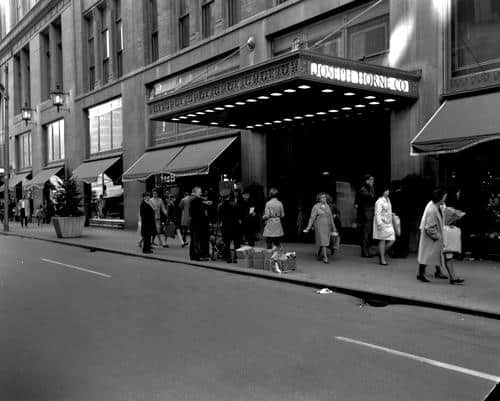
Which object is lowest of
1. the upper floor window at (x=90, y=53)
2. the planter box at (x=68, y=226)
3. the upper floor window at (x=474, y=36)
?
the planter box at (x=68, y=226)

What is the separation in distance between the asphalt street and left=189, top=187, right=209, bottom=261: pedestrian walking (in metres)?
3.88

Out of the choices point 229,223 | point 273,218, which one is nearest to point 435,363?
point 229,223

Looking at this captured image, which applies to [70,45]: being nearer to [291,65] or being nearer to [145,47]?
[145,47]

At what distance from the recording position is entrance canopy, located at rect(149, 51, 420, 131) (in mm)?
12066

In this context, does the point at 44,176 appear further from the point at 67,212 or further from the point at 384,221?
the point at 384,221

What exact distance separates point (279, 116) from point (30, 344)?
11709 millimetres

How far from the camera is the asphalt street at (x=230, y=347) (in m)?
4.52

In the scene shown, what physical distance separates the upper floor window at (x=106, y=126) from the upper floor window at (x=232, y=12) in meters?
9.45

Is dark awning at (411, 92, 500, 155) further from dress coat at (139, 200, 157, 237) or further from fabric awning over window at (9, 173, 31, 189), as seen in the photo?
fabric awning over window at (9, 173, 31, 189)

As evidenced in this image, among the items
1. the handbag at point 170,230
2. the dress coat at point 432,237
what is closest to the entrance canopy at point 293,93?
the handbag at point 170,230

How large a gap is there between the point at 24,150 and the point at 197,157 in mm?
27319

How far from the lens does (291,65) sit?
39.1 ft

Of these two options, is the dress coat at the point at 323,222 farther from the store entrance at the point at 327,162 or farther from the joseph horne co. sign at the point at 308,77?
the joseph horne co. sign at the point at 308,77

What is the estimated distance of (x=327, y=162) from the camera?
16.9 metres
